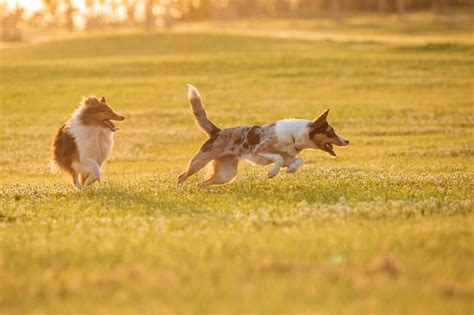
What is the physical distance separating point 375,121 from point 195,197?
20821 millimetres

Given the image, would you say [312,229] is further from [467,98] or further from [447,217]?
[467,98]

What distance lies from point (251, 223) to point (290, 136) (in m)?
5.12

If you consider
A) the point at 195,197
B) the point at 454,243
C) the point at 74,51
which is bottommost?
the point at 74,51

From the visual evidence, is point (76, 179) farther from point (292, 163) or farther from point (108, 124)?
point (292, 163)

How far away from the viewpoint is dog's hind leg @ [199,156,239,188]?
18.9 metres

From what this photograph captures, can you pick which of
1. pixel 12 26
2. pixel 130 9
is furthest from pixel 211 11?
pixel 12 26

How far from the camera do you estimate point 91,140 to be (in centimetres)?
1986

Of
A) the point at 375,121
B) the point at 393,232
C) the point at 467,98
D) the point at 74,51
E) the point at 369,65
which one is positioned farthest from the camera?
the point at 74,51

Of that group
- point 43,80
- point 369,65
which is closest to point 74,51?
point 43,80

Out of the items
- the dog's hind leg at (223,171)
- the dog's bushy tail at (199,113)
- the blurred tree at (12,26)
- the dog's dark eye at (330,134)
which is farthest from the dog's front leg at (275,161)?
the blurred tree at (12,26)

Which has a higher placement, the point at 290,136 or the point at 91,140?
the point at 290,136

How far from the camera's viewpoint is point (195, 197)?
17.1 metres

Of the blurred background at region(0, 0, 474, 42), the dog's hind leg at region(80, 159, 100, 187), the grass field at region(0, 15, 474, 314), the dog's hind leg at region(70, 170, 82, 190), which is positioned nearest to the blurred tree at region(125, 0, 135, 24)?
the blurred background at region(0, 0, 474, 42)

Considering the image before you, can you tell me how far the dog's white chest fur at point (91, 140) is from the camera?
64.7ft
